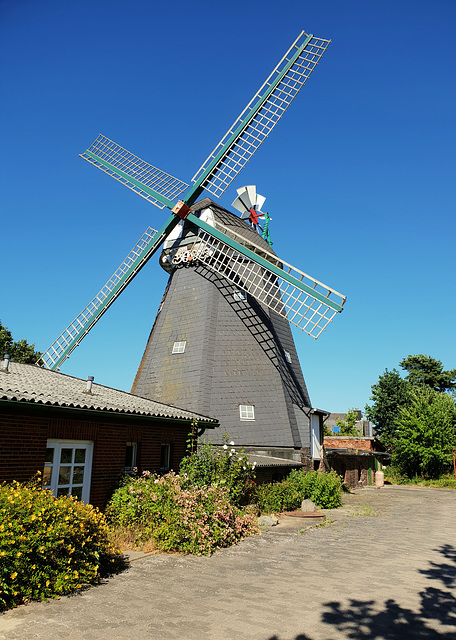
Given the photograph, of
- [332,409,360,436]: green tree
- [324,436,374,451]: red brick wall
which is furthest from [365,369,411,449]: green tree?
[324,436,374,451]: red brick wall

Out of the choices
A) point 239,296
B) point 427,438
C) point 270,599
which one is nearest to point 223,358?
point 239,296

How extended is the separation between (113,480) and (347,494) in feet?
62.4

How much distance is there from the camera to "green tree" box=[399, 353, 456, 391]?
171ft

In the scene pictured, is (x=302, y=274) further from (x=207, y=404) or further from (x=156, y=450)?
(x=156, y=450)

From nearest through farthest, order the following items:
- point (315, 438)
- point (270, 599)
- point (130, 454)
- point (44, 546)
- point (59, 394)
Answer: point (44, 546) → point (270, 599) → point (59, 394) → point (130, 454) → point (315, 438)

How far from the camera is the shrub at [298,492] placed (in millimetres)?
15523

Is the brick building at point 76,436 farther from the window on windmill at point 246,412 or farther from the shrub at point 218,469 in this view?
the window on windmill at point 246,412

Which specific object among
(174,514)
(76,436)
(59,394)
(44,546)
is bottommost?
(174,514)

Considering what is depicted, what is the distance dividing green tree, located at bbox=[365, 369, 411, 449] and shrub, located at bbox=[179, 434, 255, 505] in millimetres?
36009

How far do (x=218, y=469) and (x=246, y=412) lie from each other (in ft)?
13.4

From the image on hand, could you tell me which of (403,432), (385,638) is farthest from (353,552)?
(403,432)

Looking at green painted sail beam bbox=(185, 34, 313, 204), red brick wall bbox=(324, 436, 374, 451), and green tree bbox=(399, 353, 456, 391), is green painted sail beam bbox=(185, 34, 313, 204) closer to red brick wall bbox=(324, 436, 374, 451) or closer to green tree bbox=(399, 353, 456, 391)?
red brick wall bbox=(324, 436, 374, 451)

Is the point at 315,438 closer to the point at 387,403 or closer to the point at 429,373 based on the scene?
the point at 387,403

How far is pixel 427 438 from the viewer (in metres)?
37.0
